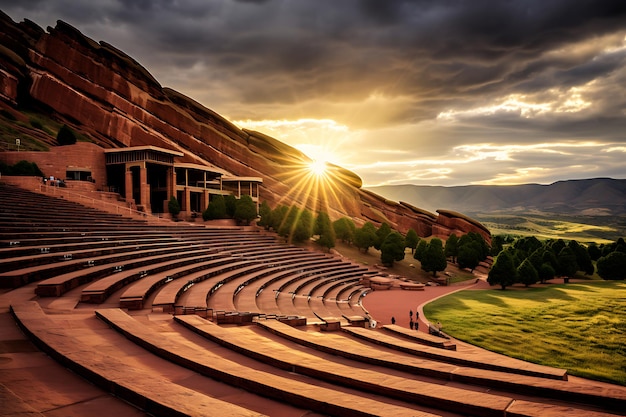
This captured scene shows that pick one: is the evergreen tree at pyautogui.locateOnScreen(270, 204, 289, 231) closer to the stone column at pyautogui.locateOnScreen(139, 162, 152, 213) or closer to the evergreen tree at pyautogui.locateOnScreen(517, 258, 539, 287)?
the stone column at pyautogui.locateOnScreen(139, 162, 152, 213)

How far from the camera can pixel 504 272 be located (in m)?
37.7

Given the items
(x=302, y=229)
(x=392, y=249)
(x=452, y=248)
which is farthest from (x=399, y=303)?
(x=452, y=248)

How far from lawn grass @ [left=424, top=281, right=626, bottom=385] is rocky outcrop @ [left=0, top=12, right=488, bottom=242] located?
42.1 m

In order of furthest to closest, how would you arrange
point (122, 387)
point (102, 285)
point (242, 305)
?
1. point (242, 305)
2. point (102, 285)
3. point (122, 387)

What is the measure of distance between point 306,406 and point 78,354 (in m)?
3.21

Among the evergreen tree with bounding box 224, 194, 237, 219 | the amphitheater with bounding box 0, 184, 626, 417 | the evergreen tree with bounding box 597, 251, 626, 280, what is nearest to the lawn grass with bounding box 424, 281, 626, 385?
the amphitheater with bounding box 0, 184, 626, 417

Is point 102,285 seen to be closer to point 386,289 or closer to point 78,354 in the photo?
point 78,354

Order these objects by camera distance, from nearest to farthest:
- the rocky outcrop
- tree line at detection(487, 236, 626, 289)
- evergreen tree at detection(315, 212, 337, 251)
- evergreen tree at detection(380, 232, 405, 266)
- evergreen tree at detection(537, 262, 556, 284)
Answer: tree line at detection(487, 236, 626, 289) → evergreen tree at detection(537, 262, 556, 284) → evergreen tree at detection(380, 232, 405, 266) → evergreen tree at detection(315, 212, 337, 251) → the rocky outcrop

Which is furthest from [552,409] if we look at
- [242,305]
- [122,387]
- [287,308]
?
[287,308]

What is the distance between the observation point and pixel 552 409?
455 cm

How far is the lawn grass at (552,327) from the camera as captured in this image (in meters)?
16.2

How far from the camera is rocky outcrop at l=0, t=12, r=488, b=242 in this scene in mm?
64250

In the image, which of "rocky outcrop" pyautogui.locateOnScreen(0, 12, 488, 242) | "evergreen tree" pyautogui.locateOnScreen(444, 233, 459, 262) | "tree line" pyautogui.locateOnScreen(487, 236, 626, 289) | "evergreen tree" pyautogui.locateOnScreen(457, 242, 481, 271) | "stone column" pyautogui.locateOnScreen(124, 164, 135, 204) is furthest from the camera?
"rocky outcrop" pyautogui.locateOnScreen(0, 12, 488, 242)

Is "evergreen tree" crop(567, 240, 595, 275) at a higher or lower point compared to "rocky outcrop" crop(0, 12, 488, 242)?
lower
